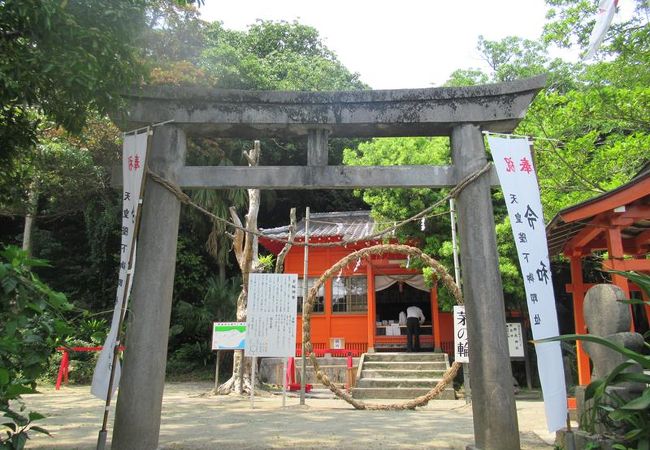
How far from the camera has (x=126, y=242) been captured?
17.1 feet

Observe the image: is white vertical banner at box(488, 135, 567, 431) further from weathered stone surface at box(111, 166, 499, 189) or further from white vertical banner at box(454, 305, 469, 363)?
white vertical banner at box(454, 305, 469, 363)

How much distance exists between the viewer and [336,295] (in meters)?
16.2

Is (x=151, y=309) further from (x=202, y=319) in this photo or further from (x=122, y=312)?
(x=202, y=319)

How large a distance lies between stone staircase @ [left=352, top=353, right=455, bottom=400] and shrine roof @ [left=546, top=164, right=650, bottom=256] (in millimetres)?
5505

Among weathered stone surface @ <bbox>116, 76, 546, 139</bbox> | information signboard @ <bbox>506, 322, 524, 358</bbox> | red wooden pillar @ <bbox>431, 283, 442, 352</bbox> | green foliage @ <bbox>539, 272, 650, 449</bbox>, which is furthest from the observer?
red wooden pillar @ <bbox>431, 283, 442, 352</bbox>

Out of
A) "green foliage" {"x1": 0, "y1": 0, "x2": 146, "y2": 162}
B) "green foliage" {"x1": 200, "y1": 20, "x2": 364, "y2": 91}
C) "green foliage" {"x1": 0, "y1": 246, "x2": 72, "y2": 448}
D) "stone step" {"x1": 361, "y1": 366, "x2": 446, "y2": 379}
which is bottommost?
"stone step" {"x1": 361, "y1": 366, "x2": 446, "y2": 379}

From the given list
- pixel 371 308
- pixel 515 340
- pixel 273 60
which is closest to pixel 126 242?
pixel 515 340

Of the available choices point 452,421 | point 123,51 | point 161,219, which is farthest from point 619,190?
point 123,51

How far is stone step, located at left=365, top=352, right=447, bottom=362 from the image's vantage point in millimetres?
13594

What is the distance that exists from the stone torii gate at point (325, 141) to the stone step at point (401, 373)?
809 cm

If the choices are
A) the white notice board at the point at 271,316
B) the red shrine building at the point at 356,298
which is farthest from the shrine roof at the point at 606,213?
the red shrine building at the point at 356,298

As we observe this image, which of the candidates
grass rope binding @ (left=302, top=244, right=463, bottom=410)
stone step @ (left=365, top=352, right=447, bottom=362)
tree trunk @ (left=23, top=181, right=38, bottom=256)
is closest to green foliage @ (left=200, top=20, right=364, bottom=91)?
tree trunk @ (left=23, top=181, right=38, bottom=256)

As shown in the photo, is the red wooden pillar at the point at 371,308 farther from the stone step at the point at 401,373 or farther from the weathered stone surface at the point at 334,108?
the weathered stone surface at the point at 334,108

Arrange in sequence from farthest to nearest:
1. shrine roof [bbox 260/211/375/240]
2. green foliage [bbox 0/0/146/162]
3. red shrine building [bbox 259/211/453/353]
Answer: shrine roof [bbox 260/211/375/240] → red shrine building [bbox 259/211/453/353] → green foliage [bbox 0/0/146/162]
